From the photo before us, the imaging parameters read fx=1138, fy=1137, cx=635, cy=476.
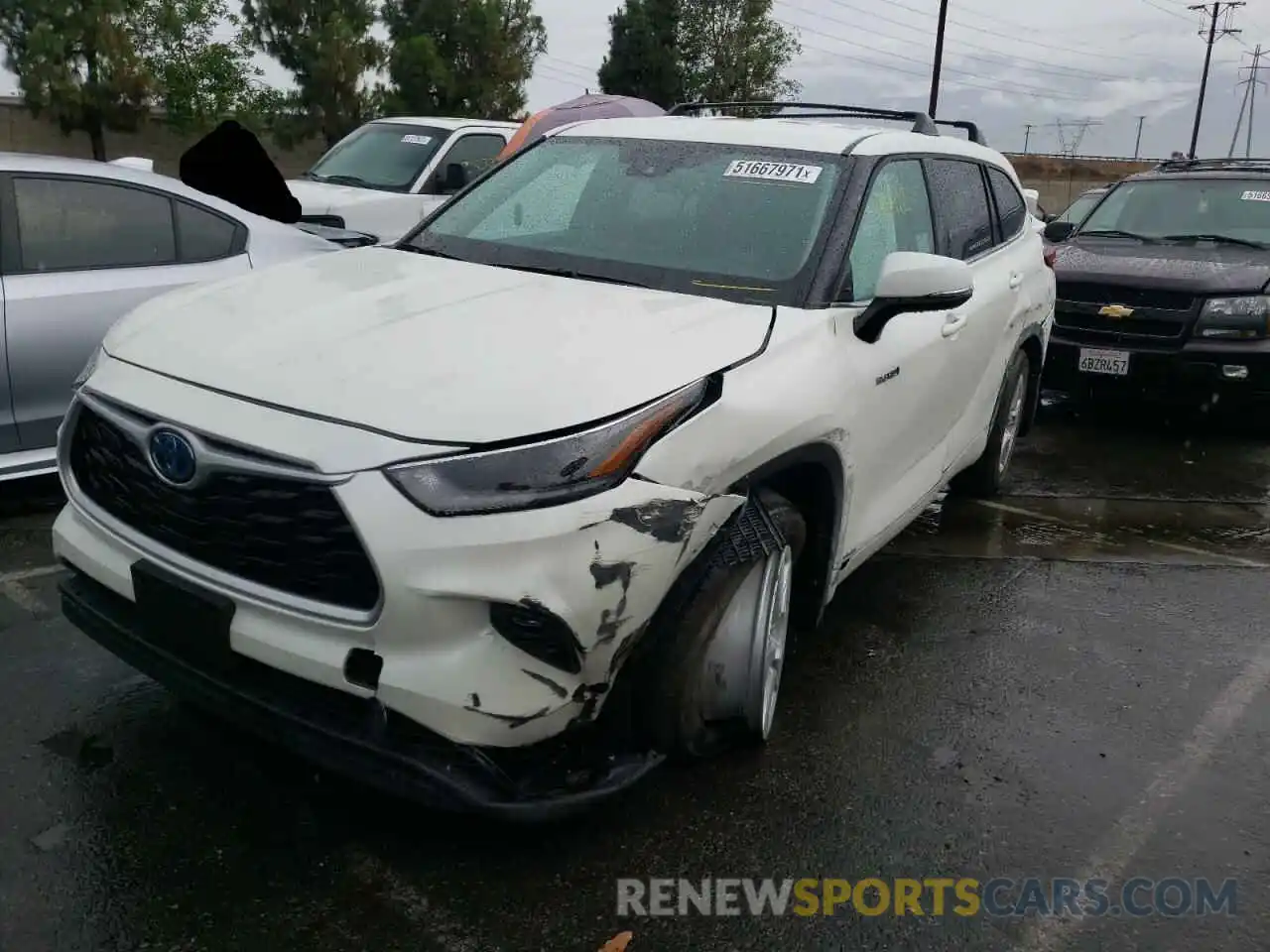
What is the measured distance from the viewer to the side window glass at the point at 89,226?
4719mm

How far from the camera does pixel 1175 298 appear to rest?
23.9ft

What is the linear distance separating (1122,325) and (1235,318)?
0.65m

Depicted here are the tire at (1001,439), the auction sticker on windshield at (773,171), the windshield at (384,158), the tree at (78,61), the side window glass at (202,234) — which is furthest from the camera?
the tree at (78,61)

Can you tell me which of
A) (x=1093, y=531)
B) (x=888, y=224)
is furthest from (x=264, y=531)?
(x=1093, y=531)

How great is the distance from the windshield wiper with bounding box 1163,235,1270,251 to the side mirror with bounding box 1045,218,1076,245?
697 mm

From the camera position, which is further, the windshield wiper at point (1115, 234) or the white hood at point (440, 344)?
the windshield wiper at point (1115, 234)

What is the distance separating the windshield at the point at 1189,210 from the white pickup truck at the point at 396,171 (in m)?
5.24

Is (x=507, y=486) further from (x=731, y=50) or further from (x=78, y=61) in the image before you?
(x=731, y=50)

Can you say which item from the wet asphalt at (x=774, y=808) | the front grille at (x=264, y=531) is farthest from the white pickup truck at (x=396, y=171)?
the front grille at (x=264, y=531)

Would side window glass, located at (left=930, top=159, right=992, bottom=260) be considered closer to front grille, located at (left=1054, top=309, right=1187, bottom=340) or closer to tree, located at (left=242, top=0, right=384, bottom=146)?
front grille, located at (left=1054, top=309, right=1187, bottom=340)

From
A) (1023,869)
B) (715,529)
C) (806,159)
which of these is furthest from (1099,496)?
(715,529)

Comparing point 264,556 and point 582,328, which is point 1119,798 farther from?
point 264,556

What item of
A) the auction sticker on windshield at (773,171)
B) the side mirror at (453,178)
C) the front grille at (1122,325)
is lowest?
the front grille at (1122,325)

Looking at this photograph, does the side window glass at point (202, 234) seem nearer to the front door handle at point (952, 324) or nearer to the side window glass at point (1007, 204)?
the front door handle at point (952, 324)
